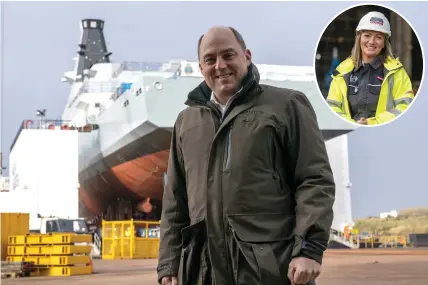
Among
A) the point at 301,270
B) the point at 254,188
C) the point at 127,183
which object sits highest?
the point at 254,188

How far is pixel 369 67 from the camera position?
5355 millimetres

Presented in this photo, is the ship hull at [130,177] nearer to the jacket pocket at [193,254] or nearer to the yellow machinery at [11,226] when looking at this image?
the yellow machinery at [11,226]

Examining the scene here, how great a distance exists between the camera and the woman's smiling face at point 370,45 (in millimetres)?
5386

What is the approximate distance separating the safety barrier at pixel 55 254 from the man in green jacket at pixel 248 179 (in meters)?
11.4

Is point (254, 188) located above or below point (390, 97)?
below

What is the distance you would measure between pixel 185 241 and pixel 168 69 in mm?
30794

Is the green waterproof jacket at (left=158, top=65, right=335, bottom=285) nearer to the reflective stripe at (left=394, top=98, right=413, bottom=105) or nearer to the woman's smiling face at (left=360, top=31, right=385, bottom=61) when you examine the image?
the woman's smiling face at (left=360, top=31, right=385, bottom=61)

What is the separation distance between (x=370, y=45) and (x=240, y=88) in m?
3.32

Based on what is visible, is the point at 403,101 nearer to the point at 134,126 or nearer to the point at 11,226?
the point at 11,226

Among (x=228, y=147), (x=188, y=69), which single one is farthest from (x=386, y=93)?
(x=188, y=69)

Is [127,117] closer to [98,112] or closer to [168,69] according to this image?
[168,69]

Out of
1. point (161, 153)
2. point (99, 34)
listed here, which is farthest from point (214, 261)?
point (99, 34)

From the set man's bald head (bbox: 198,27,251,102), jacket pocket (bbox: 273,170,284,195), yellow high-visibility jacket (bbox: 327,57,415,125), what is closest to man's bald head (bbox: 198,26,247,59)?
Result: man's bald head (bbox: 198,27,251,102)

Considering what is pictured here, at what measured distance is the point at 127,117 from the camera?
92.5ft
